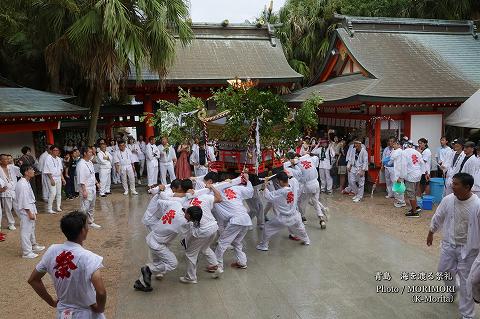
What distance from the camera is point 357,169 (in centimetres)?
1213

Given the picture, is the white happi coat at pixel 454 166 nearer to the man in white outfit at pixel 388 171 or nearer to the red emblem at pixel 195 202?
the man in white outfit at pixel 388 171

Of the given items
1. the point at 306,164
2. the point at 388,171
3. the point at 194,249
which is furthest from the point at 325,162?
the point at 194,249

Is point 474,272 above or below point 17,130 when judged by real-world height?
below

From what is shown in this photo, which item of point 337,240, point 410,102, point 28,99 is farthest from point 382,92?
point 28,99

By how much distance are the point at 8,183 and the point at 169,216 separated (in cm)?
499

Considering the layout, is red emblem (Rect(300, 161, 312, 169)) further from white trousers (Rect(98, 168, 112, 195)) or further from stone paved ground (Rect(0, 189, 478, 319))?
white trousers (Rect(98, 168, 112, 195))

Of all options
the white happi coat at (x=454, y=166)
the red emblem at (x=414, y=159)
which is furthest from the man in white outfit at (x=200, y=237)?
the red emblem at (x=414, y=159)

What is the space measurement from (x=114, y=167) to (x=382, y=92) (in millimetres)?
8768

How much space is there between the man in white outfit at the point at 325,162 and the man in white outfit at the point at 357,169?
661mm

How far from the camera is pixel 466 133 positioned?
558 inches

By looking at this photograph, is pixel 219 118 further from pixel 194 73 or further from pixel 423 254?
pixel 194 73

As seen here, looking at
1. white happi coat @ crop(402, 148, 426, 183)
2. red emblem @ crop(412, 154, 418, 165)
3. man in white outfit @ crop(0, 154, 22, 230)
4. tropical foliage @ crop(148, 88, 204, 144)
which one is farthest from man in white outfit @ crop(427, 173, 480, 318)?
man in white outfit @ crop(0, 154, 22, 230)

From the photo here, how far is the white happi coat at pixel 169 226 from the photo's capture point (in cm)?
605

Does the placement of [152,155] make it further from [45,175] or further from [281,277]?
[281,277]
